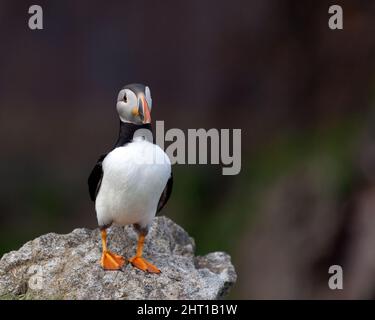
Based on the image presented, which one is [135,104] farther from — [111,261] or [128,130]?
[111,261]

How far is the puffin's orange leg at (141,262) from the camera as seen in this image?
418 centimetres

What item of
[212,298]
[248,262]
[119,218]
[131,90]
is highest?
[131,90]

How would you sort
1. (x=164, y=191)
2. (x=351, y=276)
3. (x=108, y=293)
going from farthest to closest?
(x=351, y=276)
(x=164, y=191)
(x=108, y=293)

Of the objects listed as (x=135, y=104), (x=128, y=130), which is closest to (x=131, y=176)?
(x=128, y=130)

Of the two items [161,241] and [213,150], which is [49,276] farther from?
[213,150]

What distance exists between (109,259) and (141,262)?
159mm

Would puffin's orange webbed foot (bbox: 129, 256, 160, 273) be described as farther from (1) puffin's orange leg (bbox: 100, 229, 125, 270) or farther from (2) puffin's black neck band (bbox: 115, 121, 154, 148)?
(2) puffin's black neck band (bbox: 115, 121, 154, 148)

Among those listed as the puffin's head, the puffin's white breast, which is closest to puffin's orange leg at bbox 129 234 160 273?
the puffin's white breast

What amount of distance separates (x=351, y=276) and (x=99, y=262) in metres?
3.18

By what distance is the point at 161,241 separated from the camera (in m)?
4.64

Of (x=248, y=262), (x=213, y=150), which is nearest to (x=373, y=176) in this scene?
(x=248, y=262)

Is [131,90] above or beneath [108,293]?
above

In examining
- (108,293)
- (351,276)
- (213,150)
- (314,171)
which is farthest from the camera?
(314,171)

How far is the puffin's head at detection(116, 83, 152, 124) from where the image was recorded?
4.03m
